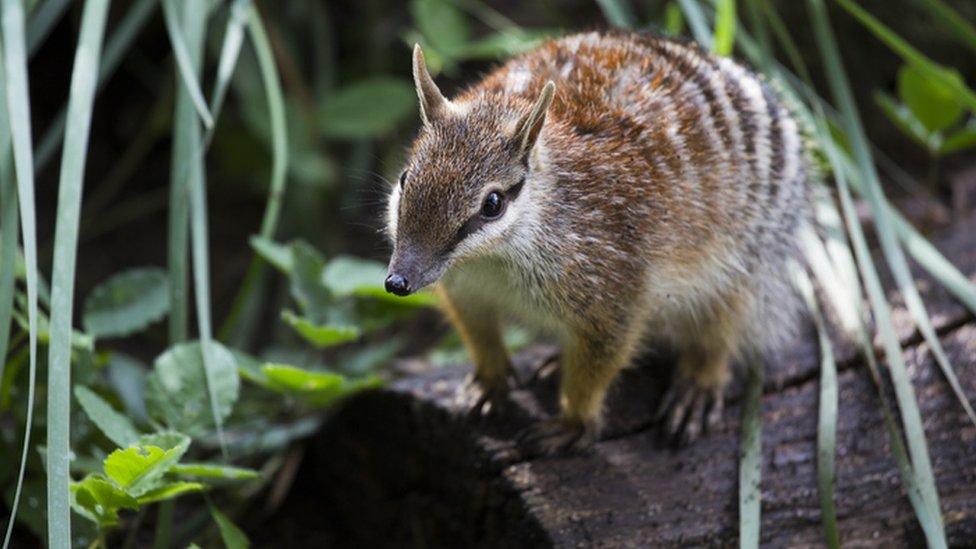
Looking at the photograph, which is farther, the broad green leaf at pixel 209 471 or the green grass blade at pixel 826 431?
the green grass blade at pixel 826 431

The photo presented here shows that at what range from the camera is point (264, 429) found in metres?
3.71

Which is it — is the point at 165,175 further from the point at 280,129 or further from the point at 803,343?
the point at 803,343

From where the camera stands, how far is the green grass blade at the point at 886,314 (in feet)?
9.21

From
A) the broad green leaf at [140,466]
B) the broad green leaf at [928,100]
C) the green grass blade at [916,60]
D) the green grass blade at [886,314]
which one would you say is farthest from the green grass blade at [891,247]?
the broad green leaf at [140,466]

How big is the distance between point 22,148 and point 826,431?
7.45 ft

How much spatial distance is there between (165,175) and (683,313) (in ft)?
10.8

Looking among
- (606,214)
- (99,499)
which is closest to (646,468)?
(606,214)

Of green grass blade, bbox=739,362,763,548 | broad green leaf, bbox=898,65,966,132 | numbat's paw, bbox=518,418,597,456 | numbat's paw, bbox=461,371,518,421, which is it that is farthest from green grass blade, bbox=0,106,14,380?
broad green leaf, bbox=898,65,966,132

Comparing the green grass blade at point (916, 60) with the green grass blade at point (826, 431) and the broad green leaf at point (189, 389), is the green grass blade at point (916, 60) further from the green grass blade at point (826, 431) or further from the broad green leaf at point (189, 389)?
the broad green leaf at point (189, 389)

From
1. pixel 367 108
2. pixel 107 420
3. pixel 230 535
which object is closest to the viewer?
pixel 107 420

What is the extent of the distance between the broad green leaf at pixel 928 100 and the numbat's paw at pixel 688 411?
1.32 meters

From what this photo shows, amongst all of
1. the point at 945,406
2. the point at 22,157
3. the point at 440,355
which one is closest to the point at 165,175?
the point at 440,355

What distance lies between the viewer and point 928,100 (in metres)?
3.75

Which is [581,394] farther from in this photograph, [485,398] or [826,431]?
[826,431]
